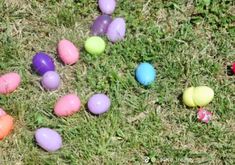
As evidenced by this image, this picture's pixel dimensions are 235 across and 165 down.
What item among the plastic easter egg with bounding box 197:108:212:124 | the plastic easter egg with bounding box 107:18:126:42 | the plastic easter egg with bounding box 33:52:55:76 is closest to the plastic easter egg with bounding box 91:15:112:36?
the plastic easter egg with bounding box 107:18:126:42

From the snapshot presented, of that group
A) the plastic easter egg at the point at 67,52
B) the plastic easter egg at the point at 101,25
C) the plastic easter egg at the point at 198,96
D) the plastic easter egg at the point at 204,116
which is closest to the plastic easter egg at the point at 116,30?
the plastic easter egg at the point at 101,25

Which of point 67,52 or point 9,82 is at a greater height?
point 67,52

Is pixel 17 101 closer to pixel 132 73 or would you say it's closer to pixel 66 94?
pixel 66 94

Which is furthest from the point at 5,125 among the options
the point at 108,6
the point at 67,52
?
the point at 108,6

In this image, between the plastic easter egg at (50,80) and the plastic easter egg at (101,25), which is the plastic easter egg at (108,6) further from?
the plastic easter egg at (50,80)

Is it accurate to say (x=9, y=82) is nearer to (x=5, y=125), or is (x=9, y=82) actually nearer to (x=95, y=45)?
(x=5, y=125)

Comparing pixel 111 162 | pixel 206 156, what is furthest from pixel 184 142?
pixel 111 162

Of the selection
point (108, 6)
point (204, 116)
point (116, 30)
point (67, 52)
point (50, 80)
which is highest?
point (108, 6)

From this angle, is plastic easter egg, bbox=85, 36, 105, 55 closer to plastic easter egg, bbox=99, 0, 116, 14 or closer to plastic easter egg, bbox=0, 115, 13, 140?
plastic easter egg, bbox=99, 0, 116, 14
